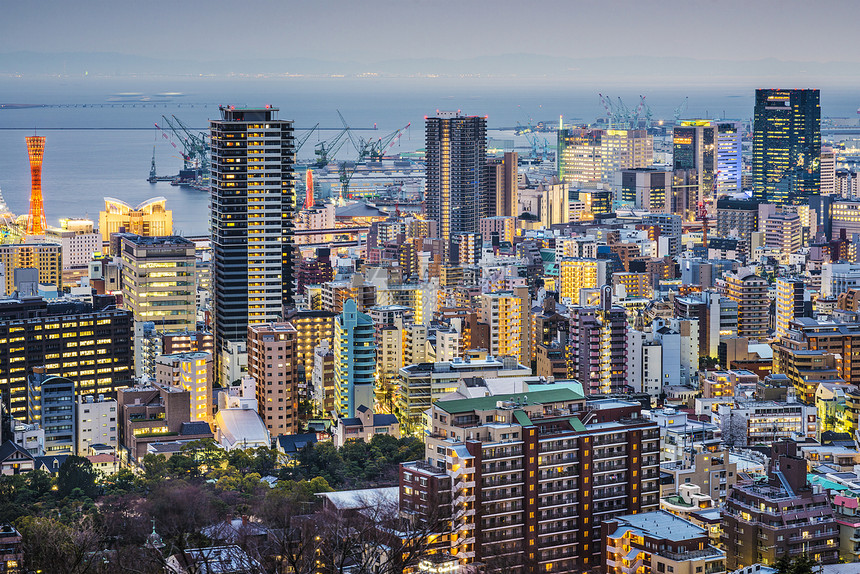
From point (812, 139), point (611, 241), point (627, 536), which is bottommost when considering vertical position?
point (627, 536)

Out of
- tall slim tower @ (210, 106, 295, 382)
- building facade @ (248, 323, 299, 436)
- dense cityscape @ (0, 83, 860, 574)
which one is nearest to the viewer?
dense cityscape @ (0, 83, 860, 574)

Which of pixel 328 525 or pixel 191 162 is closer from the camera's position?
pixel 328 525

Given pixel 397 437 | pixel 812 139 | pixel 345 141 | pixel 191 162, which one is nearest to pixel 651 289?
pixel 397 437

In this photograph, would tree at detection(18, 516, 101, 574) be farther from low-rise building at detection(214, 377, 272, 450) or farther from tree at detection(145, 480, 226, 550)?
low-rise building at detection(214, 377, 272, 450)

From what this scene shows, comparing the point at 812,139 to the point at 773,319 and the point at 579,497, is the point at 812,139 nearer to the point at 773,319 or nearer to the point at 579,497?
the point at 773,319

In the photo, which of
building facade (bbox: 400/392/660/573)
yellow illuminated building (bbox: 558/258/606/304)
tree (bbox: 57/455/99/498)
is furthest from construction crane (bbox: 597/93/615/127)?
building facade (bbox: 400/392/660/573)

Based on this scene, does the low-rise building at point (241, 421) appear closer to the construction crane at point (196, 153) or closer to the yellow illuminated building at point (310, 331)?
the yellow illuminated building at point (310, 331)
